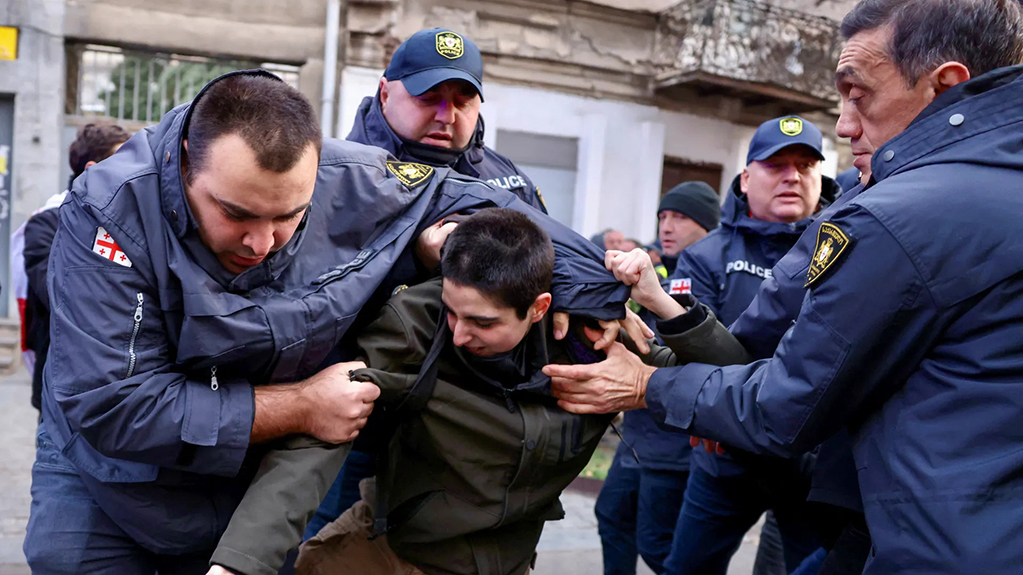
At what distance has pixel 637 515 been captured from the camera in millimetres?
3578

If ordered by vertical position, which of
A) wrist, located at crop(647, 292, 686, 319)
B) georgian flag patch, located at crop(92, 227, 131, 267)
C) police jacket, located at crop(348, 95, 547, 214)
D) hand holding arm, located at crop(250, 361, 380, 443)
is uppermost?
police jacket, located at crop(348, 95, 547, 214)

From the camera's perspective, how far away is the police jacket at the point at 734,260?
3158 mm

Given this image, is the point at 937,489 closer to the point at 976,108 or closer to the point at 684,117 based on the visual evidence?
the point at 976,108

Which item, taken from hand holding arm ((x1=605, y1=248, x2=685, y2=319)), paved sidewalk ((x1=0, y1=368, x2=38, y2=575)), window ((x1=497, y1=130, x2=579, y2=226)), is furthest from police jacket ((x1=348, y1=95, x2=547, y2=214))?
window ((x1=497, y1=130, x2=579, y2=226))

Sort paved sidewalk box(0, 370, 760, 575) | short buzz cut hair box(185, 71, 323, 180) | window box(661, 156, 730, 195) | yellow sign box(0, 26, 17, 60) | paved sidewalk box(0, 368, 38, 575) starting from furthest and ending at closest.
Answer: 1. window box(661, 156, 730, 195)
2. yellow sign box(0, 26, 17, 60)
3. paved sidewalk box(0, 370, 760, 575)
4. paved sidewalk box(0, 368, 38, 575)
5. short buzz cut hair box(185, 71, 323, 180)

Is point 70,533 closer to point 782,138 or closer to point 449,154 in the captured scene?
point 449,154

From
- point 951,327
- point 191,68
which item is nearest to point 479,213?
point 951,327

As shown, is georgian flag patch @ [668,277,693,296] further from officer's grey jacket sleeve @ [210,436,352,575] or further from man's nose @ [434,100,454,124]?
officer's grey jacket sleeve @ [210,436,352,575]

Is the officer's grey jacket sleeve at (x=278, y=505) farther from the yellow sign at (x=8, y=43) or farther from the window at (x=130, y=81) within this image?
the yellow sign at (x=8, y=43)

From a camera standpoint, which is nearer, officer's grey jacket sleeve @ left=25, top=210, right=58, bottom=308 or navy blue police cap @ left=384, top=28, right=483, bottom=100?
navy blue police cap @ left=384, top=28, right=483, bottom=100

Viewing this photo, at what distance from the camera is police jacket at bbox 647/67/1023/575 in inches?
57.2

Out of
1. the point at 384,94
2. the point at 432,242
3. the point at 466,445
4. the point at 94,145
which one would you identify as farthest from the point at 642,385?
the point at 94,145

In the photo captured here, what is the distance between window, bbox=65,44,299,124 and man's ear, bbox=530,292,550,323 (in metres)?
7.19

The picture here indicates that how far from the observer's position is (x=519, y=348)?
2266 mm
